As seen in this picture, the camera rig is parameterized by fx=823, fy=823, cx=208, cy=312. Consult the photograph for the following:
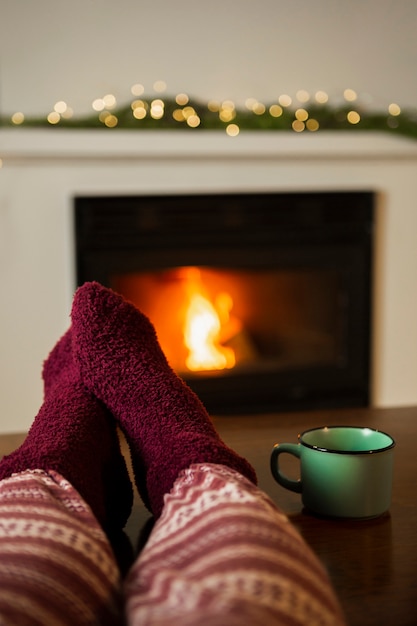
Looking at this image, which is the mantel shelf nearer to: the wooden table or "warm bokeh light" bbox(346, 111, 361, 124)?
"warm bokeh light" bbox(346, 111, 361, 124)

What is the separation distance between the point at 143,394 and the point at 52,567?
10.6 inches

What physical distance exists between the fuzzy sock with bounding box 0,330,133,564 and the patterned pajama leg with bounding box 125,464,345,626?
111mm

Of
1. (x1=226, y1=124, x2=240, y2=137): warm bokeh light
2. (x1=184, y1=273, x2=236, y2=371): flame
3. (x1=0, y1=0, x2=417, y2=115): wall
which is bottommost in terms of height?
(x1=184, y1=273, x2=236, y2=371): flame

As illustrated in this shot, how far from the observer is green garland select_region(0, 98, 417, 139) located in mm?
1854

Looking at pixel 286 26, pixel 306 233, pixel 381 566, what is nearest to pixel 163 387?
pixel 381 566

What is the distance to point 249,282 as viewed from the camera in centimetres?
216

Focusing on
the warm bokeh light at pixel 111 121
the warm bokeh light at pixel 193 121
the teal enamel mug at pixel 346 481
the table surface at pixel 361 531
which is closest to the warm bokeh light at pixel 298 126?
the warm bokeh light at pixel 193 121

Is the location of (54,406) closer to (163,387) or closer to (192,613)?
(163,387)

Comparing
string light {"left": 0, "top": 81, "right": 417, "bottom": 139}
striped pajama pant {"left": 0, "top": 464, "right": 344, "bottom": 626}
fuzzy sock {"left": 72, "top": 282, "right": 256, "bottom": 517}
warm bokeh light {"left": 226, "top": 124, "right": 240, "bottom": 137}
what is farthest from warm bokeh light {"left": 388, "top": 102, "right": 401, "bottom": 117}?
striped pajama pant {"left": 0, "top": 464, "right": 344, "bottom": 626}

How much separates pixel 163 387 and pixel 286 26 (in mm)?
1571

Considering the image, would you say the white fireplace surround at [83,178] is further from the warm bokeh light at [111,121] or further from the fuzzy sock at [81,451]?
the fuzzy sock at [81,451]

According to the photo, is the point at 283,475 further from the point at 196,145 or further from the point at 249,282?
the point at 249,282

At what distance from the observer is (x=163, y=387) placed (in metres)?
0.63

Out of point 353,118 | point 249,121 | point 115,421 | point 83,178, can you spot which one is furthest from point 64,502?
point 353,118
